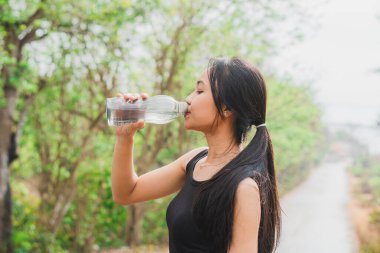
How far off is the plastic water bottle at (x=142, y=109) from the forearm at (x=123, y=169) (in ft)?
0.28

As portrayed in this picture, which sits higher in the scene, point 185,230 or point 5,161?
point 185,230

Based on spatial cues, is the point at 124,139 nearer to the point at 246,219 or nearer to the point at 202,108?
the point at 202,108

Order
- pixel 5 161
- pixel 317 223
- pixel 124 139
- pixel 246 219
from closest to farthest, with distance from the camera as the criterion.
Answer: pixel 246 219 < pixel 124 139 < pixel 5 161 < pixel 317 223

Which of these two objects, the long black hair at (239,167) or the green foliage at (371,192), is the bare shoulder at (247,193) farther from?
the green foliage at (371,192)

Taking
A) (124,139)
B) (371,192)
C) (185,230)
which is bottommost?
(371,192)

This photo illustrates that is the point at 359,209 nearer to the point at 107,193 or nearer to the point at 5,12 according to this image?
the point at 107,193

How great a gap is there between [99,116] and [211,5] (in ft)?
8.04

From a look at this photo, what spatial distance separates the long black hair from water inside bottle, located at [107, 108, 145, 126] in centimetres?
28

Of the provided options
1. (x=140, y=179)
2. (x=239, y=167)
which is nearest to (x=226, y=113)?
(x=239, y=167)

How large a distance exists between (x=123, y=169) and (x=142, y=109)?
9.6 inches

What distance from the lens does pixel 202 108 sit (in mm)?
1662

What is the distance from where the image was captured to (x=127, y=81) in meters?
8.31

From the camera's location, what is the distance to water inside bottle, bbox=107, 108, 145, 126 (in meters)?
1.76

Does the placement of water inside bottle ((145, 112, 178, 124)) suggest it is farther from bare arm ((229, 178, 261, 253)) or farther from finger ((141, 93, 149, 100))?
bare arm ((229, 178, 261, 253))
